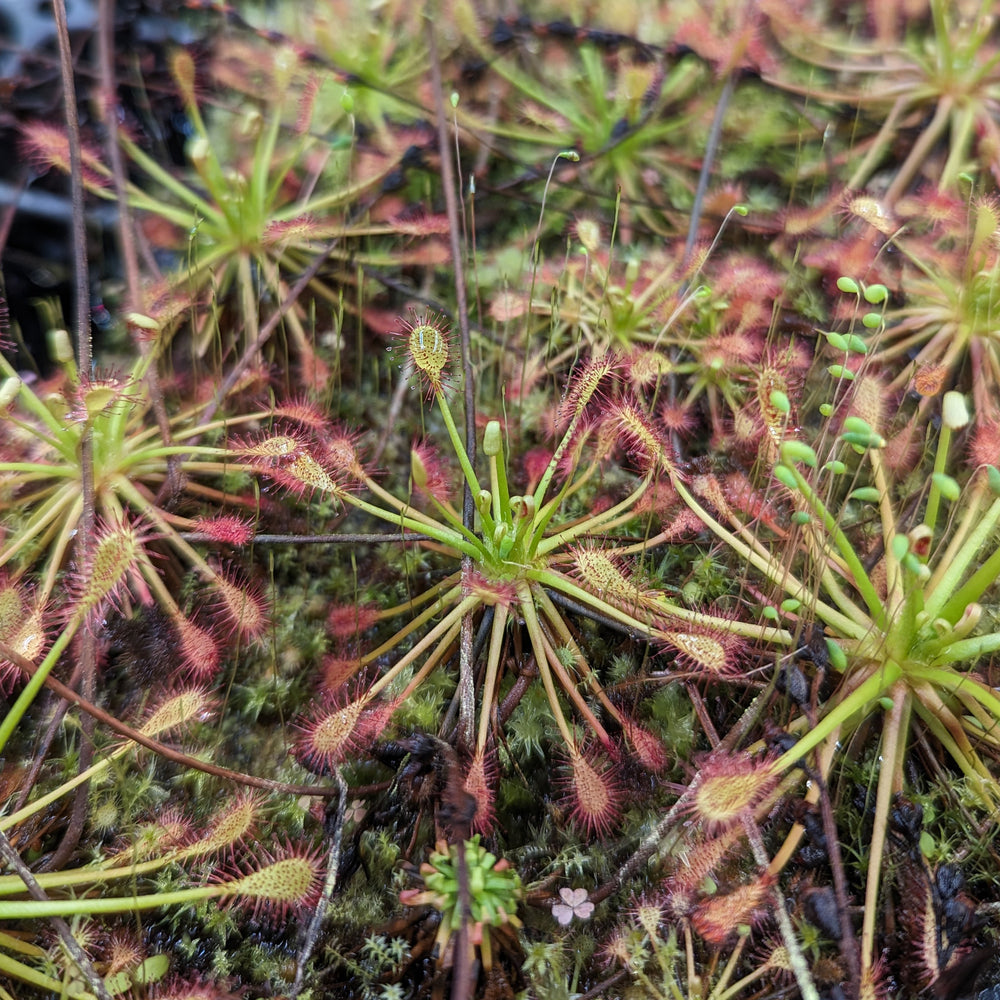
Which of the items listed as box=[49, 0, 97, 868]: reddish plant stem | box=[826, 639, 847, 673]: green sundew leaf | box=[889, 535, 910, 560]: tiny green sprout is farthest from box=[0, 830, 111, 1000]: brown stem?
box=[889, 535, 910, 560]: tiny green sprout

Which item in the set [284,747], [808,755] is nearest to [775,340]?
[808,755]

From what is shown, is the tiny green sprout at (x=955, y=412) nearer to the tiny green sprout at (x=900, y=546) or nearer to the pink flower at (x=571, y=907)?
the tiny green sprout at (x=900, y=546)

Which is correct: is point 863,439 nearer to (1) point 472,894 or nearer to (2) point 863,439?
(2) point 863,439

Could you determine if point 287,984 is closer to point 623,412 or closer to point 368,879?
point 368,879

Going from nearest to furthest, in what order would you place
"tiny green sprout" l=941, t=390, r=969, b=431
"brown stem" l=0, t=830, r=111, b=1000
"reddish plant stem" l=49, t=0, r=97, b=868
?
"brown stem" l=0, t=830, r=111, b=1000
"tiny green sprout" l=941, t=390, r=969, b=431
"reddish plant stem" l=49, t=0, r=97, b=868

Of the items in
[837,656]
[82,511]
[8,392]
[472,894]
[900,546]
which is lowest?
[472,894]

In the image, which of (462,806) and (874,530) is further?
(874,530)

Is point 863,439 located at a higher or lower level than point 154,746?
higher

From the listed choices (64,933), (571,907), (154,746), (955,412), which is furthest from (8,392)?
(955,412)

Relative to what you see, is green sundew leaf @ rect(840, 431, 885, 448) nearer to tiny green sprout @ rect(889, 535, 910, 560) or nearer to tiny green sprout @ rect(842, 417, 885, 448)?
tiny green sprout @ rect(842, 417, 885, 448)

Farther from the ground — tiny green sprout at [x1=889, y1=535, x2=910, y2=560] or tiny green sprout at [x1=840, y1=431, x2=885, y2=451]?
tiny green sprout at [x1=840, y1=431, x2=885, y2=451]

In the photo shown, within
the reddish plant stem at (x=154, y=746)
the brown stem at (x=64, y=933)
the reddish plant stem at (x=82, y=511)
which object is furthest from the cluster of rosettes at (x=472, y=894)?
the reddish plant stem at (x=82, y=511)
